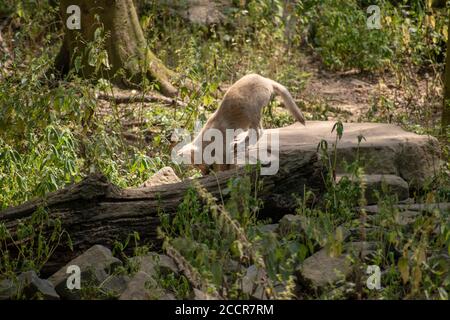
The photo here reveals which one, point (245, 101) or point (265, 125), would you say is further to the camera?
point (265, 125)

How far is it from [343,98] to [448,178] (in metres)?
4.39

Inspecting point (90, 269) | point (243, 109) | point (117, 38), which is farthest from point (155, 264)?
point (117, 38)

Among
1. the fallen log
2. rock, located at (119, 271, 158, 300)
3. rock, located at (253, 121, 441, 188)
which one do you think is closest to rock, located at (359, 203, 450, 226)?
the fallen log

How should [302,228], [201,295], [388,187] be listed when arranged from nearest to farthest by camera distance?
[201,295]
[302,228]
[388,187]

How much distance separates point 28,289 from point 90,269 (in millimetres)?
374

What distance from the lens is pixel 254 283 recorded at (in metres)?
4.25

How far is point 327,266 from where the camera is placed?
4.60m

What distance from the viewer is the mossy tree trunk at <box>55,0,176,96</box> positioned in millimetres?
9219

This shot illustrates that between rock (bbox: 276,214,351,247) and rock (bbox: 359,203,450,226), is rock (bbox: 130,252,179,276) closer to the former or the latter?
rock (bbox: 276,214,351,247)

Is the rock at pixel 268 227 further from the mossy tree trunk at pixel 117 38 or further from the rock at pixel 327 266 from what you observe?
the mossy tree trunk at pixel 117 38

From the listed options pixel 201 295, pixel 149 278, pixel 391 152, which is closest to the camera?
pixel 201 295

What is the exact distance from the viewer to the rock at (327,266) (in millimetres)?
4438

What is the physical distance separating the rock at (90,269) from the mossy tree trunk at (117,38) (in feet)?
14.1

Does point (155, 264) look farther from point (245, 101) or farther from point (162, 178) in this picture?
point (245, 101)
